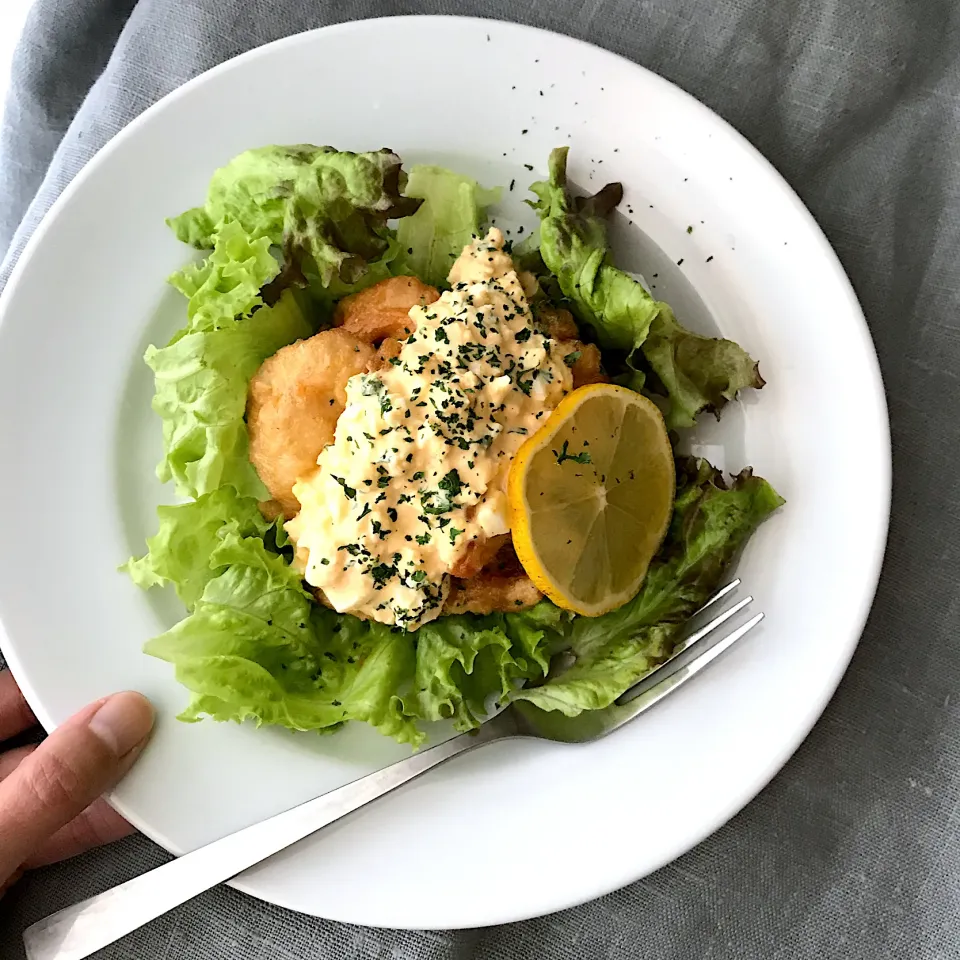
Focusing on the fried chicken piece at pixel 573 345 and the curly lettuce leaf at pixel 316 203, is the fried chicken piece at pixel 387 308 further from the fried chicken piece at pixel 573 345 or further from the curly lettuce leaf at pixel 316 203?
the fried chicken piece at pixel 573 345

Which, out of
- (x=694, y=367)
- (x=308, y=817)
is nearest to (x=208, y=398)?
(x=308, y=817)

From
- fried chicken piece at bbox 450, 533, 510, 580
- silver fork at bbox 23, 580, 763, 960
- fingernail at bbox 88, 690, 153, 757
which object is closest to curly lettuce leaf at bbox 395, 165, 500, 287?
fried chicken piece at bbox 450, 533, 510, 580

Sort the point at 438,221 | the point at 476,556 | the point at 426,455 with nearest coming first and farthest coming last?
the point at 426,455
the point at 476,556
the point at 438,221

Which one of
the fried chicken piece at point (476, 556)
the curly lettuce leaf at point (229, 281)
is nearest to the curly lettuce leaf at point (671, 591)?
the fried chicken piece at point (476, 556)

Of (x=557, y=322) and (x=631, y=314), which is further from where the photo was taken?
(x=557, y=322)

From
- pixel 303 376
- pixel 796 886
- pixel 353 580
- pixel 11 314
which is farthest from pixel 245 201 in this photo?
pixel 796 886

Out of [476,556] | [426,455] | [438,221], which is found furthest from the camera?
[438,221]

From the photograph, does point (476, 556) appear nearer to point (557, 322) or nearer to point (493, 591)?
point (493, 591)
